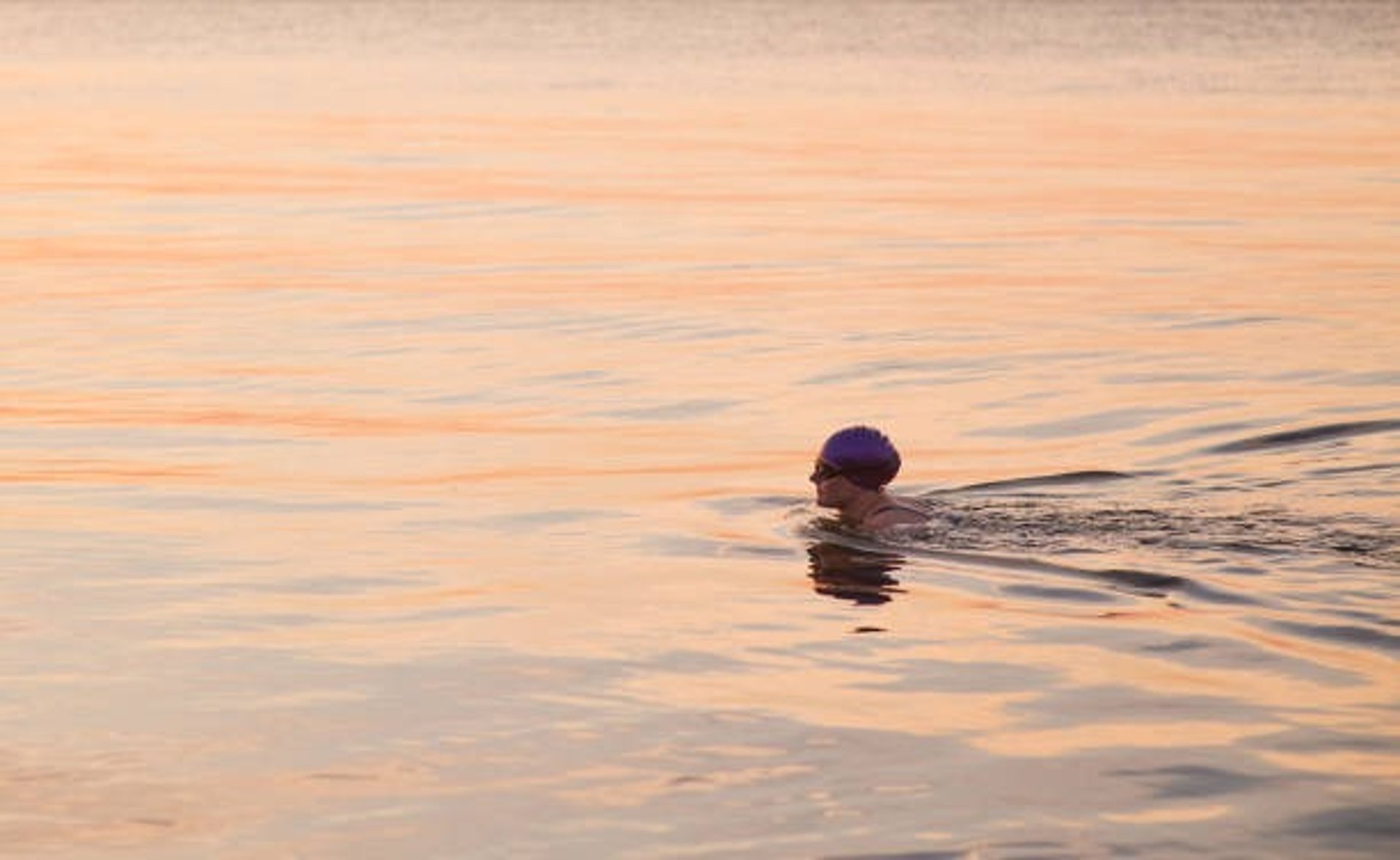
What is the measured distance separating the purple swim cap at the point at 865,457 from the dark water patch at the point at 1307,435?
120 inches

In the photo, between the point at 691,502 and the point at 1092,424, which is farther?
the point at 1092,424

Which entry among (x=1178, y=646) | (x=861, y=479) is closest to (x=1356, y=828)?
(x=1178, y=646)

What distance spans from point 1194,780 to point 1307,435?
23.3ft

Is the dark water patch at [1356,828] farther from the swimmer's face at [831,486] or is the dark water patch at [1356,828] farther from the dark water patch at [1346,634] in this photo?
the swimmer's face at [831,486]

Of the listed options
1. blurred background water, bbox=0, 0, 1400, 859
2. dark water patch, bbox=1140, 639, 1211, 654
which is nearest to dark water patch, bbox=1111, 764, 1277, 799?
blurred background water, bbox=0, 0, 1400, 859

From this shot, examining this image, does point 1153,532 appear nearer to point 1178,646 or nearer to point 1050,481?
point 1050,481

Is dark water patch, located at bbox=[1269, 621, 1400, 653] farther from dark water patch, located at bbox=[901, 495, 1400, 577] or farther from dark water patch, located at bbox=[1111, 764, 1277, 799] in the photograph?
dark water patch, located at bbox=[1111, 764, 1277, 799]

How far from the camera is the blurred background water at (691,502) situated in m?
9.66

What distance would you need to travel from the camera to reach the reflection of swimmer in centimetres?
1280

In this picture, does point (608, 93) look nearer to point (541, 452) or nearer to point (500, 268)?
point (500, 268)

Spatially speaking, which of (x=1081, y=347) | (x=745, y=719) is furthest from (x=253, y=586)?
(x=1081, y=347)

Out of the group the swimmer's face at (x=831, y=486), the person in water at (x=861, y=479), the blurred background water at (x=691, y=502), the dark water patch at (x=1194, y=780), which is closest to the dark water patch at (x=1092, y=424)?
the blurred background water at (x=691, y=502)

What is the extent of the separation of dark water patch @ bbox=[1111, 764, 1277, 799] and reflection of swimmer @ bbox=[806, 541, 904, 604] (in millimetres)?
2931

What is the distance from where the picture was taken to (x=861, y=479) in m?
13.6
